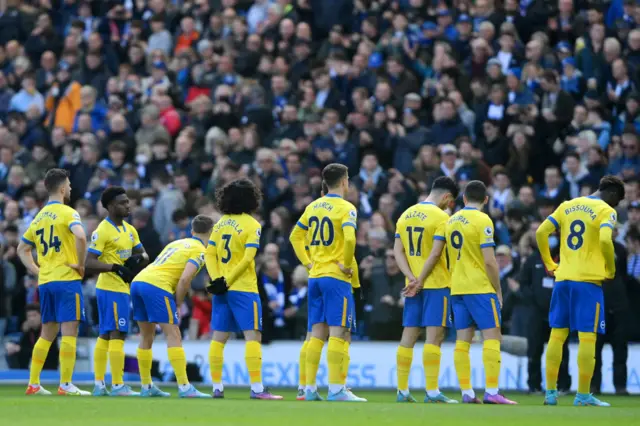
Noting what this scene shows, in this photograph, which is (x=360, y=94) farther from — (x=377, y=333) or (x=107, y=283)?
(x=107, y=283)

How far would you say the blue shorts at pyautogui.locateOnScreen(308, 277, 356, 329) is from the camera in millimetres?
15266

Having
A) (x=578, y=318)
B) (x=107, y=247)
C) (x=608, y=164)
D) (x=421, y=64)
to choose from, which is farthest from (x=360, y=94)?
(x=578, y=318)

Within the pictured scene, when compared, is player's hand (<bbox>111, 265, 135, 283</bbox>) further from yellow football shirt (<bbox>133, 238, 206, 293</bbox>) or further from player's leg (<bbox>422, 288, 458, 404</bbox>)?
player's leg (<bbox>422, 288, 458, 404</bbox>)

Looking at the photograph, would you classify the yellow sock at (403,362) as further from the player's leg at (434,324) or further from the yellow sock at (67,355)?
the yellow sock at (67,355)

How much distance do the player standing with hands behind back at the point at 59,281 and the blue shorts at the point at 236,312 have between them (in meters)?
1.96

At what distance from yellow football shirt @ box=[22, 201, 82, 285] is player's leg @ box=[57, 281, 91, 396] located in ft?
0.52

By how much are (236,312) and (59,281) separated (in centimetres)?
249

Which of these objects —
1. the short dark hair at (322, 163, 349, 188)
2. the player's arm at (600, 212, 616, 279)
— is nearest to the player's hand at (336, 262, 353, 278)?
the short dark hair at (322, 163, 349, 188)

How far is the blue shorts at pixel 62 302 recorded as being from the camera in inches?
655

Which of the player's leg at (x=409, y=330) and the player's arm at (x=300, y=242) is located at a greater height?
the player's arm at (x=300, y=242)

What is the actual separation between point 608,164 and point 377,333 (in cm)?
456

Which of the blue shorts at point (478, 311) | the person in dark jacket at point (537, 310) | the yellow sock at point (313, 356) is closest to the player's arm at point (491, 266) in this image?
the blue shorts at point (478, 311)

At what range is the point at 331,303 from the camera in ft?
50.2

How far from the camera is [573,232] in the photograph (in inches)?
586
